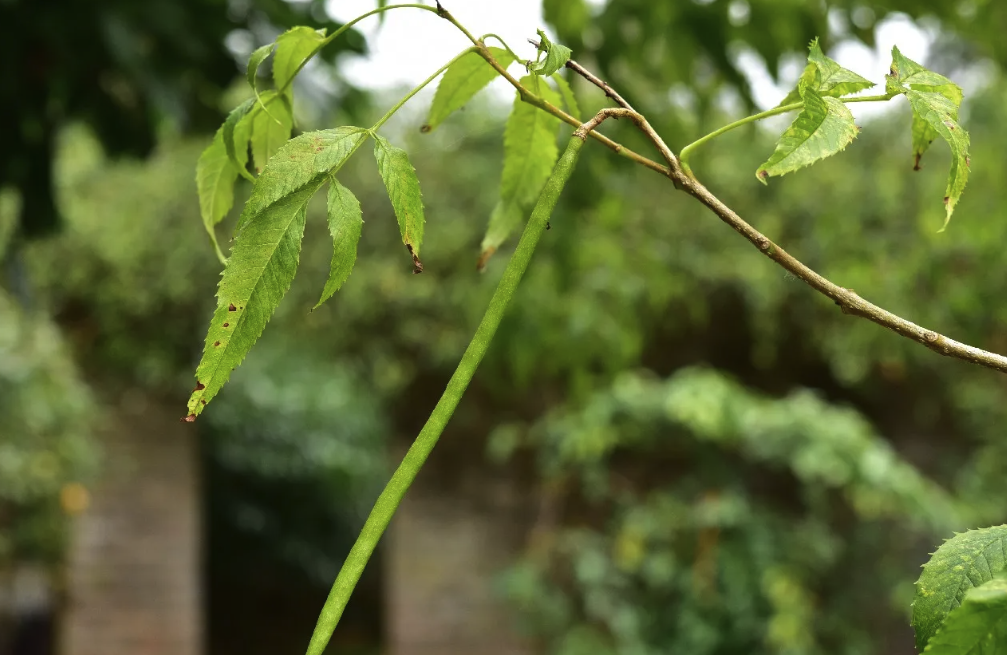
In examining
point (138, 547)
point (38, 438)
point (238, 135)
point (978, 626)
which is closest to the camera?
point (978, 626)

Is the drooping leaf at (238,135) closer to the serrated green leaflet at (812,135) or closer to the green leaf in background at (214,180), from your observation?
the green leaf in background at (214,180)

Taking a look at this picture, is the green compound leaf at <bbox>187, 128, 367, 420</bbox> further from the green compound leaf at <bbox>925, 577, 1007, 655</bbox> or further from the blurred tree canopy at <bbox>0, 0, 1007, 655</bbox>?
the blurred tree canopy at <bbox>0, 0, 1007, 655</bbox>

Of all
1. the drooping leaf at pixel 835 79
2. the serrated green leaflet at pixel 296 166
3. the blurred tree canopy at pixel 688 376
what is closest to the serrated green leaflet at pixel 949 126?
the drooping leaf at pixel 835 79

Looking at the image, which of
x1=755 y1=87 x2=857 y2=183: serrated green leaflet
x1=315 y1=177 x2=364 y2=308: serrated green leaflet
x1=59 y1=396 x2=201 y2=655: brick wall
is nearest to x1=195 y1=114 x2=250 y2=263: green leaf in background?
x1=315 y1=177 x2=364 y2=308: serrated green leaflet

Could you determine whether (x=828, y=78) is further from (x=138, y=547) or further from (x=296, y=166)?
(x=138, y=547)

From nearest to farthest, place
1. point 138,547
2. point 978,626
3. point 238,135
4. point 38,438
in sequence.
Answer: point 978,626 < point 238,135 < point 38,438 < point 138,547

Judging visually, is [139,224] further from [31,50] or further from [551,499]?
[31,50]

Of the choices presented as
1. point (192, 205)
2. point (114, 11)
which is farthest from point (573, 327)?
point (192, 205)

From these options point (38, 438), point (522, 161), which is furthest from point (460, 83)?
point (38, 438)
